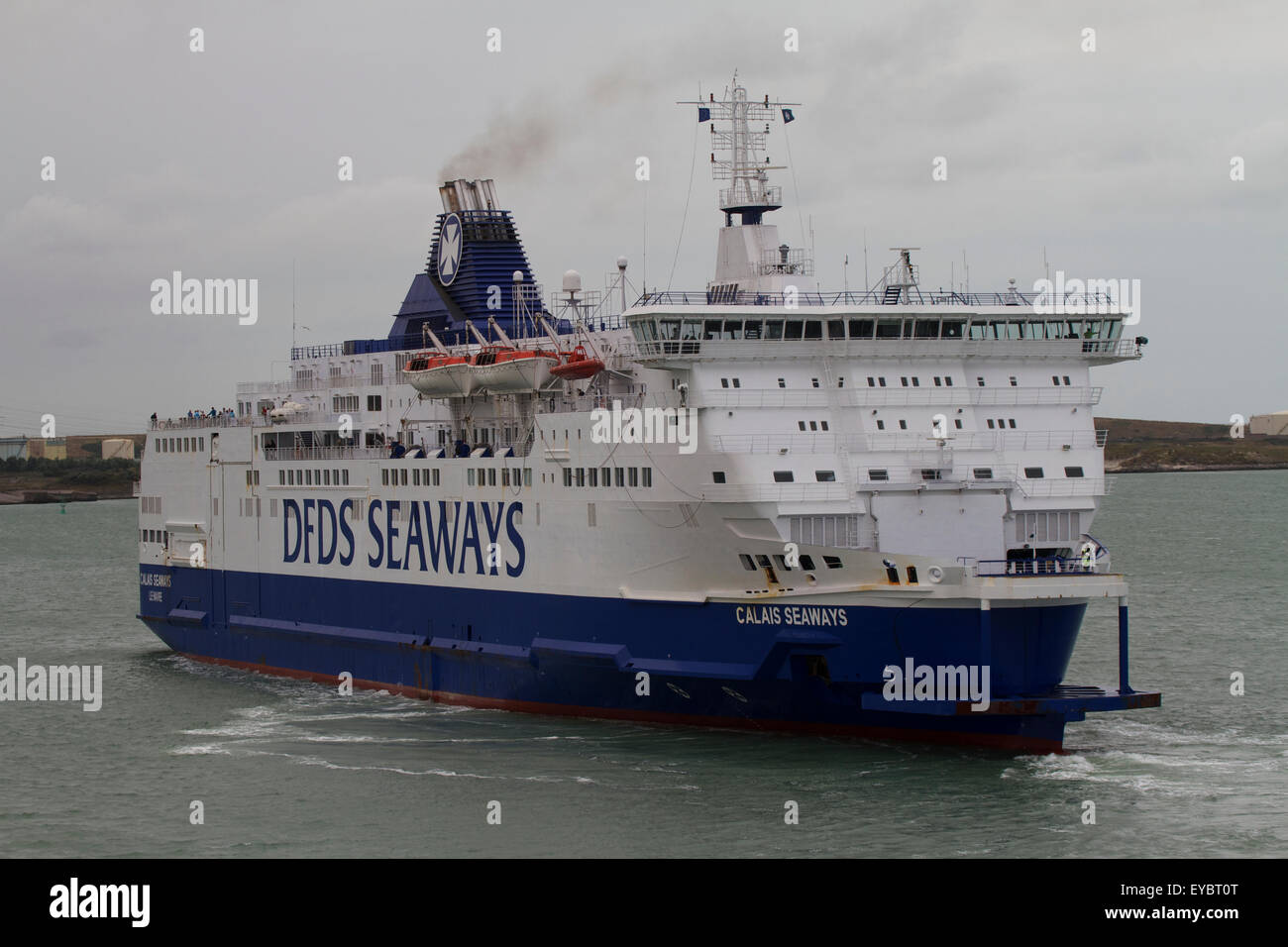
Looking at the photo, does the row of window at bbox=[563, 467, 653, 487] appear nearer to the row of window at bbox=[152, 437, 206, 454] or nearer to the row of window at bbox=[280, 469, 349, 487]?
the row of window at bbox=[280, 469, 349, 487]

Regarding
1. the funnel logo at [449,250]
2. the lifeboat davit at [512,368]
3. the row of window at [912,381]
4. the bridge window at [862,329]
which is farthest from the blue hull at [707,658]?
the funnel logo at [449,250]

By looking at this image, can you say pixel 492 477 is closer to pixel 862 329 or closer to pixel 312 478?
pixel 312 478

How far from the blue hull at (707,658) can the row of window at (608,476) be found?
6.97ft

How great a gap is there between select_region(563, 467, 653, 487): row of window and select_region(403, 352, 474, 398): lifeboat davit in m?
4.46

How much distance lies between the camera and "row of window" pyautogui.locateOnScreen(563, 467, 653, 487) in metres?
29.7

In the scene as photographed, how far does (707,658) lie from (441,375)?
9.87 m

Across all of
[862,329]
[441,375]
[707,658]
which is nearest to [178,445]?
[441,375]

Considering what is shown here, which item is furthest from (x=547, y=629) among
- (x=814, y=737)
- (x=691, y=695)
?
(x=814, y=737)

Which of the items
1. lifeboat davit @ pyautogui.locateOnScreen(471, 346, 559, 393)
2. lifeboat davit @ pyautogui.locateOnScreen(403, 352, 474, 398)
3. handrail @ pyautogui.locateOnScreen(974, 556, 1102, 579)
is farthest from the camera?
lifeboat davit @ pyautogui.locateOnScreen(403, 352, 474, 398)

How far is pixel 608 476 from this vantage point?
100 feet

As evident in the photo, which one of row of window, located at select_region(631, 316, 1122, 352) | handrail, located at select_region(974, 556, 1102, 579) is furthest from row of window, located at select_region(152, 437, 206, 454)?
handrail, located at select_region(974, 556, 1102, 579)

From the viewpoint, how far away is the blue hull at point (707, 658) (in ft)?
89.5

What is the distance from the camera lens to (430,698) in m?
34.8

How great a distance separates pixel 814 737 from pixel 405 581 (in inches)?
422
